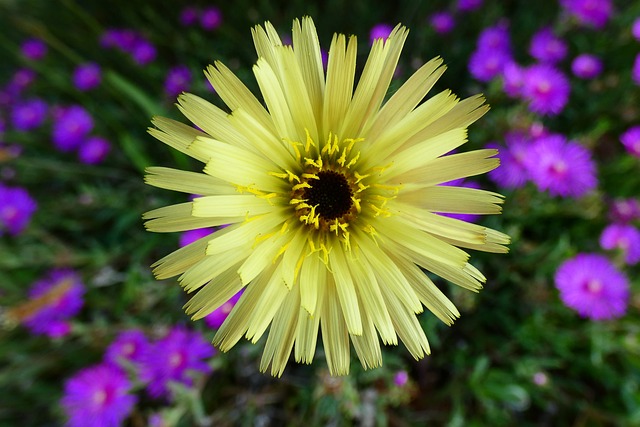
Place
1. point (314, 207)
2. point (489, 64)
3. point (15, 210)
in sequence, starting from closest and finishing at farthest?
point (314, 207) < point (489, 64) < point (15, 210)

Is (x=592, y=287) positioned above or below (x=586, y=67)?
below

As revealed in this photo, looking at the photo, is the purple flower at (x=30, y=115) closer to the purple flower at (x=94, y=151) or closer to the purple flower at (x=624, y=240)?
the purple flower at (x=94, y=151)

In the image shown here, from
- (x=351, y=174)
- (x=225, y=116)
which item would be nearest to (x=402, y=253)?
(x=351, y=174)

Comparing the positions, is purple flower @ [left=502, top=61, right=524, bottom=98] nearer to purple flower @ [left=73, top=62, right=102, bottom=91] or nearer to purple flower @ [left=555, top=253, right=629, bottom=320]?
purple flower @ [left=555, top=253, right=629, bottom=320]

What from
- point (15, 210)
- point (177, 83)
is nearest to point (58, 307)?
point (15, 210)

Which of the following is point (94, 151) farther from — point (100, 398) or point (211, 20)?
point (100, 398)

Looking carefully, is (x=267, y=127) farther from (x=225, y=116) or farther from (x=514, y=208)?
(x=514, y=208)

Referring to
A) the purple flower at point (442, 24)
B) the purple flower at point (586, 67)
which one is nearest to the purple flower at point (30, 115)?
the purple flower at point (442, 24)
